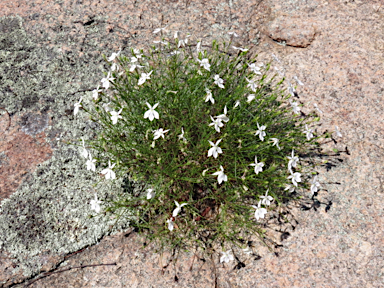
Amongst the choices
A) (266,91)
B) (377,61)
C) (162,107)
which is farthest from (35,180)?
(377,61)

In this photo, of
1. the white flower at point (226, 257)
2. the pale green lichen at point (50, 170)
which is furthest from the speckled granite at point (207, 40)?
the white flower at point (226, 257)

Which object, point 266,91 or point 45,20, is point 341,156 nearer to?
point 266,91

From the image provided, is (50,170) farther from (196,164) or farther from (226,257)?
(226,257)

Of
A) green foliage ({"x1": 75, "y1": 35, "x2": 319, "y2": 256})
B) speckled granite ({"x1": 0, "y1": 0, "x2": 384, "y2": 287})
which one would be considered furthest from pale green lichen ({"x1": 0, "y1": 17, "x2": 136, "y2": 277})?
green foliage ({"x1": 75, "y1": 35, "x2": 319, "y2": 256})

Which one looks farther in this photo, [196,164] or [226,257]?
[196,164]

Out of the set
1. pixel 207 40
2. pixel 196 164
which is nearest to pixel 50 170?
pixel 196 164

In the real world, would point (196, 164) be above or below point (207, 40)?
below

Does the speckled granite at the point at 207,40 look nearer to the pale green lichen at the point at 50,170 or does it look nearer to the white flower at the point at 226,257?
the pale green lichen at the point at 50,170

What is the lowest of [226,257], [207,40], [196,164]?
[226,257]
